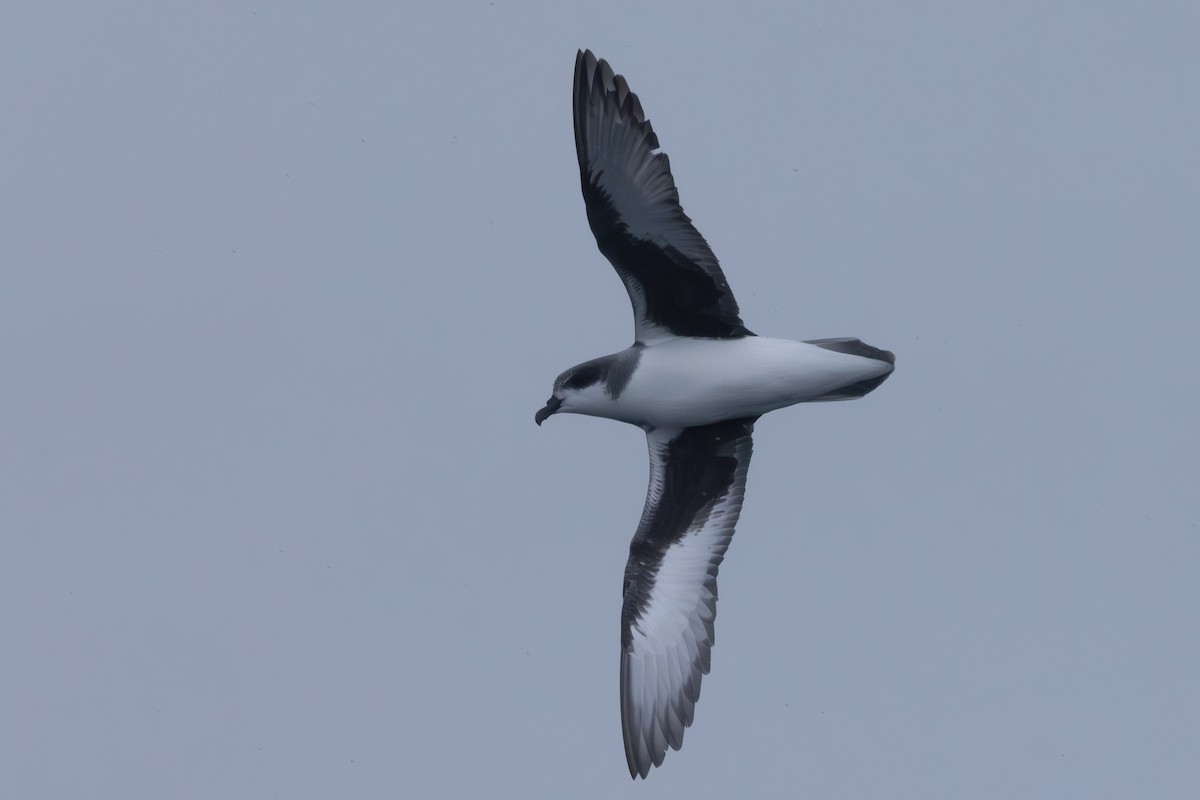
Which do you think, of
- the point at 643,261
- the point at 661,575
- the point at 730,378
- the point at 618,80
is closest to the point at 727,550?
the point at 661,575

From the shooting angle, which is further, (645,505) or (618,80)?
(645,505)

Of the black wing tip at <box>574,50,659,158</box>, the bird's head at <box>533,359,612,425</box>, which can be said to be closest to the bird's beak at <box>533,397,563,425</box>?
the bird's head at <box>533,359,612,425</box>

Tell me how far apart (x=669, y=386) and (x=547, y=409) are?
1189 mm

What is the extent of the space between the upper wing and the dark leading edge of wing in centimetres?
127

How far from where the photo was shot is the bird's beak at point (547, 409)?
51.1 ft

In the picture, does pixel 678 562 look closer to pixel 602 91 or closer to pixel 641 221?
pixel 641 221

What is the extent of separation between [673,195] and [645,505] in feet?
11.1

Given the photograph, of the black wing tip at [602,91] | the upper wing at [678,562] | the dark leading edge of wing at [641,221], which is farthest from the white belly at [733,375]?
the black wing tip at [602,91]

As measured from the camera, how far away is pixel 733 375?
Result: 15078 millimetres

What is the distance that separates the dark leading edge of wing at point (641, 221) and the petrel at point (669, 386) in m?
0.01

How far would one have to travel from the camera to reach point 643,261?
48.4ft

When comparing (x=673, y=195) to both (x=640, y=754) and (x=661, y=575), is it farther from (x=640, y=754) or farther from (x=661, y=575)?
(x=640, y=754)

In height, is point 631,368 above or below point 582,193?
below

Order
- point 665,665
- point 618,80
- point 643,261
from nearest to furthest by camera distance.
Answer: point 618,80
point 643,261
point 665,665
